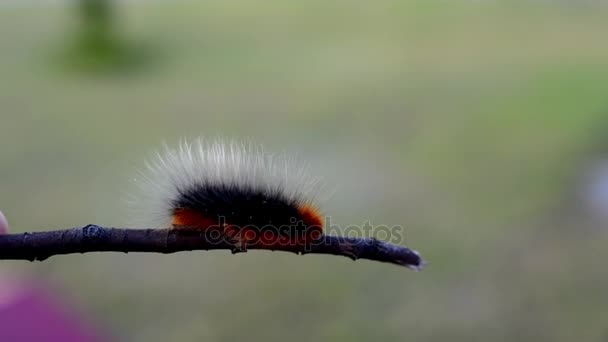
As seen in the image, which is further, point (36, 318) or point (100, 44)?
point (100, 44)

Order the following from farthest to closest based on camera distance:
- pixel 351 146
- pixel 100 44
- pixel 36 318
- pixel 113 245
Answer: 1. pixel 100 44
2. pixel 351 146
3. pixel 36 318
4. pixel 113 245

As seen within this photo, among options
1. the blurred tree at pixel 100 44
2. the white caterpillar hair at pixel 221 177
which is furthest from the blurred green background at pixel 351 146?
the white caterpillar hair at pixel 221 177

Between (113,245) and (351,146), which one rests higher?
(351,146)

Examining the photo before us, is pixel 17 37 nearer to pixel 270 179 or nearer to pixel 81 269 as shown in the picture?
pixel 81 269

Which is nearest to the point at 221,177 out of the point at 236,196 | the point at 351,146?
the point at 236,196

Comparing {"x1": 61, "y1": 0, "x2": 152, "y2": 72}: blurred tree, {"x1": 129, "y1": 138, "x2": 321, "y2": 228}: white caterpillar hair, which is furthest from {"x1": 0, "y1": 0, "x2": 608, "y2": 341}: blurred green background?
{"x1": 129, "y1": 138, "x2": 321, "y2": 228}: white caterpillar hair

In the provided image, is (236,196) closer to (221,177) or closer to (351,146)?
(221,177)

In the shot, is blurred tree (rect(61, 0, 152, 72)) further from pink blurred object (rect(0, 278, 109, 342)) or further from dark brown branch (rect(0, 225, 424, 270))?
dark brown branch (rect(0, 225, 424, 270))
